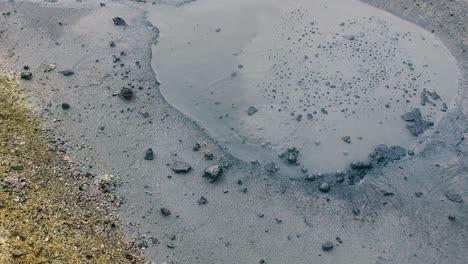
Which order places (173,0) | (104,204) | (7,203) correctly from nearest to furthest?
(7,203), (104,204), (173,0)

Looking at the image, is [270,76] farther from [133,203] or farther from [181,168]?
[133,203]

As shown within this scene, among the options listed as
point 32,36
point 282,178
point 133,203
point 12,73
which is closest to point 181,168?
point 133,203

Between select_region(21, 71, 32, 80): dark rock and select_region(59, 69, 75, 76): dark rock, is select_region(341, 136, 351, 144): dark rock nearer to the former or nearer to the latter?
select_region(59, 69, 75, 76): dark rock

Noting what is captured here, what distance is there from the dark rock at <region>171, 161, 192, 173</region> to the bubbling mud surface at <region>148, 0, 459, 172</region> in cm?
129

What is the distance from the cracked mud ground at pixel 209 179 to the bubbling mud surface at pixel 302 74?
33 centimetres

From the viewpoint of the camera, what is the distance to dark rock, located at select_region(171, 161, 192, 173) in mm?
12688

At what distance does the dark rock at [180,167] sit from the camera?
500 inches

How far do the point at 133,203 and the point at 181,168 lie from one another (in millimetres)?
1439

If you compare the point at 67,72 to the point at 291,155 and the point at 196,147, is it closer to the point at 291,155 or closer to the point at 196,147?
the point at 196,147

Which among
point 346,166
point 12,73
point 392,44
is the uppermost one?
point 392,44

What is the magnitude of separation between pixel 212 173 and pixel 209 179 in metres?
0.18

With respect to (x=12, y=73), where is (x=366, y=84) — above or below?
above

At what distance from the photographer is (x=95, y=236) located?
440 inches

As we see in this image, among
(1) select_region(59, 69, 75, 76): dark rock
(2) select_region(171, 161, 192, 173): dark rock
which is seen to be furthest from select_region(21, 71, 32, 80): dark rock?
(2) select_region(171, 161, 192, 173): dark rock
